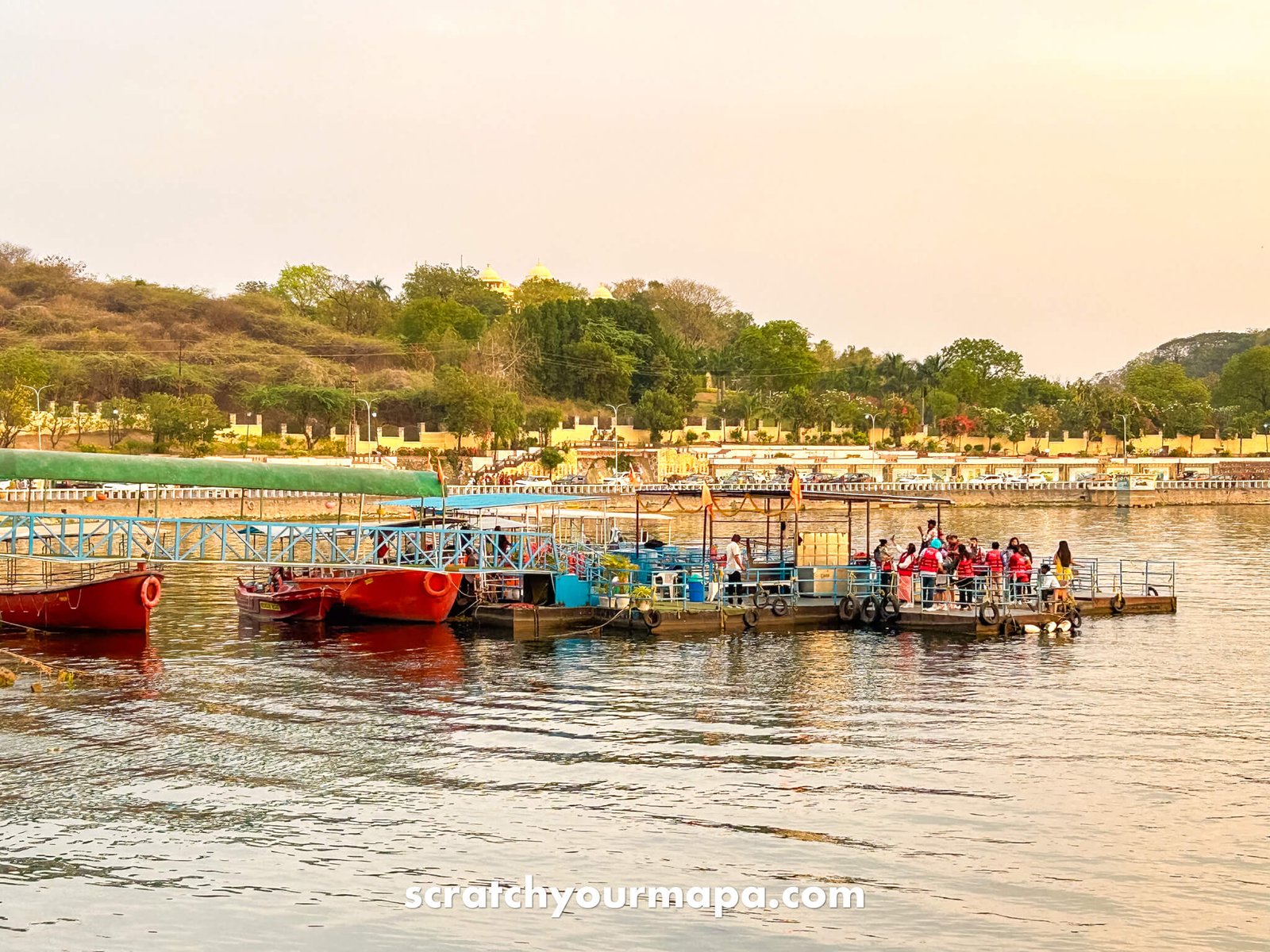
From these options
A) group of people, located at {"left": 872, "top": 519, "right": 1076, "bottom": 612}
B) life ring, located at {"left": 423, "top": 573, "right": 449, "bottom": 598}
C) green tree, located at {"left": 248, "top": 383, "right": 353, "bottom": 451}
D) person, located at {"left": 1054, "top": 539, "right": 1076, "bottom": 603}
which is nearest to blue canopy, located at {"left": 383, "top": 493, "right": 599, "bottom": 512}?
life ring, located at {"left": 423, "top": 573, "right": 449, "bottom": 598}

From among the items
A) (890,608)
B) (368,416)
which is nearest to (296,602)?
(890,608)

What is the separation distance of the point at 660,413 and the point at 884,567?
95.0 m

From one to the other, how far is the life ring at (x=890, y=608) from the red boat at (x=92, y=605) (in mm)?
17279

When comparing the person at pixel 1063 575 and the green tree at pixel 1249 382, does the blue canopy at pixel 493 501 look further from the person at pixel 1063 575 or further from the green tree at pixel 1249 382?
the green tree at pixel 1249 382

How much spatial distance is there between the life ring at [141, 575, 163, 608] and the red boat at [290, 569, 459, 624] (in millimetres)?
4244

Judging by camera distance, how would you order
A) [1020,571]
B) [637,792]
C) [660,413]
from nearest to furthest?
[637,792]
[1020,571]
[660,413]

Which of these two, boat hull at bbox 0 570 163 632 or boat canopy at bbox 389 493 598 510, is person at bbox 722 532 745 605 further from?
boat hull at bbox 0 570 163 632

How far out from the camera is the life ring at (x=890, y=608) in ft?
121

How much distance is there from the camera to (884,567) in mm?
38312

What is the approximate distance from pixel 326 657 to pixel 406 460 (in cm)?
7912

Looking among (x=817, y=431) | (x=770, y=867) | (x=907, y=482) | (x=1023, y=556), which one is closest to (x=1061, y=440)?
(x=817, y=431)

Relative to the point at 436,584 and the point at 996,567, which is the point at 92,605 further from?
the point at 996,567

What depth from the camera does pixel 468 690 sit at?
29.3 m

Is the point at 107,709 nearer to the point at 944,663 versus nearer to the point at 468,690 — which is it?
the point at 468,690
